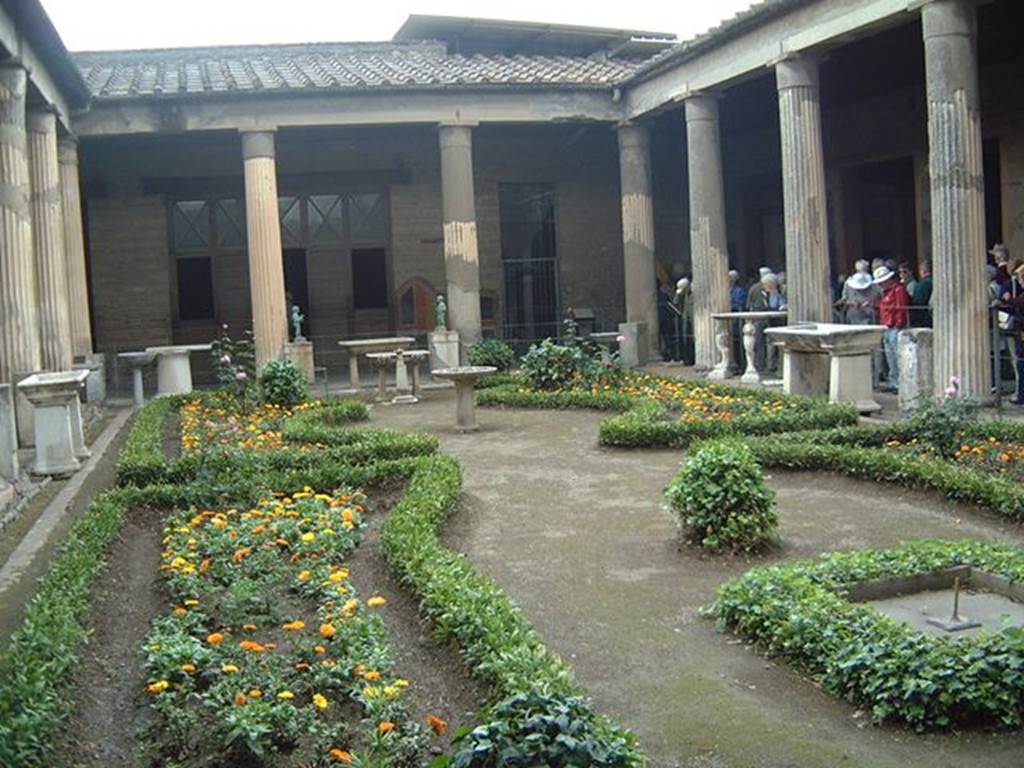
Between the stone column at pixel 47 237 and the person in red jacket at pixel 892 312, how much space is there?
10.9 metres

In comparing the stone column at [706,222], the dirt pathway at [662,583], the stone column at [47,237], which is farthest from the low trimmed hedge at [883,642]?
the stone column at [47,237]

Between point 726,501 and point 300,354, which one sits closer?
point 726,501

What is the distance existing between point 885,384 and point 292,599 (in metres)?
10.5

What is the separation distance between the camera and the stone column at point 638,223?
21438 mm

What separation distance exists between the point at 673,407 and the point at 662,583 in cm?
744

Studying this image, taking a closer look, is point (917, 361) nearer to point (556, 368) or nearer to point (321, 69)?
point (556, 368)

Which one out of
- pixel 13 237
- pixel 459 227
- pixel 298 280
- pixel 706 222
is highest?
pixel 459 227

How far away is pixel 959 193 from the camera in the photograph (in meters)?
13.0

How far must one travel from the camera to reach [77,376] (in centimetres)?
1202

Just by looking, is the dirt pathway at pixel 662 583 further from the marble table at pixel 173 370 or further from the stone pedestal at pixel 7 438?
the marble table at pixel 173 370

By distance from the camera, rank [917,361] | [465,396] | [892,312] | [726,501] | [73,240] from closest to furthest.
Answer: [726,501] < [917,361] < [465,396] < [892,312] < [73,240]

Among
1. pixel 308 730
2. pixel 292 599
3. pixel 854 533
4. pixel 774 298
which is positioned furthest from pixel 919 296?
pixel 308 730

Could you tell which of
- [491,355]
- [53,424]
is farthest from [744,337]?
[53,424]

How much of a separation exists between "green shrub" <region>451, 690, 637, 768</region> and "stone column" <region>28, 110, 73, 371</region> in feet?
46.0
